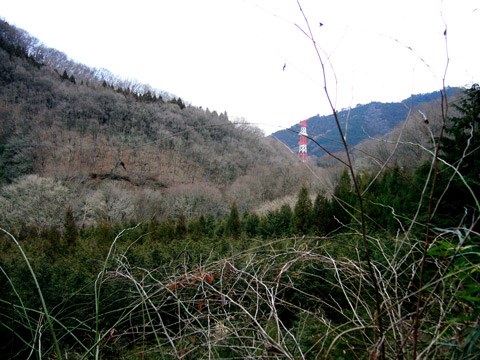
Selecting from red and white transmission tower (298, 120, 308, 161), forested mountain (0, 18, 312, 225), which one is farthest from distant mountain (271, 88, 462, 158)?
forested mountain (0, 18, 312, 225)

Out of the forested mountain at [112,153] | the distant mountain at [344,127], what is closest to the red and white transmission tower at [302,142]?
the distant mountain at [344,127]

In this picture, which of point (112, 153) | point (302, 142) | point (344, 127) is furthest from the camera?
point (112, 153)

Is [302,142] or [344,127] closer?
[344,127]

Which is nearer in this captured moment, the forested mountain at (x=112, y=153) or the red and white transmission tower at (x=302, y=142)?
the red and white transmission tower at (x=302, y=142)

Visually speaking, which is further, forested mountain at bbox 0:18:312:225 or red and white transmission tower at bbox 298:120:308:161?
forested mountain at bbox 0:18:312:225

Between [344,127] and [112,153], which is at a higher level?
[344,127]

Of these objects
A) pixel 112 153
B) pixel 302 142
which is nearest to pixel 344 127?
pixel 302 142

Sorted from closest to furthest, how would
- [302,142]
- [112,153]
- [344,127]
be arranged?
[344,127] → [302,142] → [112,153]

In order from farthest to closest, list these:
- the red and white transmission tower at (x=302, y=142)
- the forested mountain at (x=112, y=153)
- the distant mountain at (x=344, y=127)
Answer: the forested mountain at (x=112, y=153)
the red and white transmission tower at (x=302, y=142)
the distant mountain at (x=344, y=127)

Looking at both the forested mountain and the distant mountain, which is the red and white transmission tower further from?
the forested mountain

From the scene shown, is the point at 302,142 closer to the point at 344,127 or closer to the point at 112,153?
the point at 344,127

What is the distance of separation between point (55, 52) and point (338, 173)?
57.5m

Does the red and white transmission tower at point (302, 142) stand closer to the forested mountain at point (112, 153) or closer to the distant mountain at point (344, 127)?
the distant mountain at point (344, 127)

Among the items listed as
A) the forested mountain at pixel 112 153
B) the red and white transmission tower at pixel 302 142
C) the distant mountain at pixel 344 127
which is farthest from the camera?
the forested mountain at pixel 112 153
